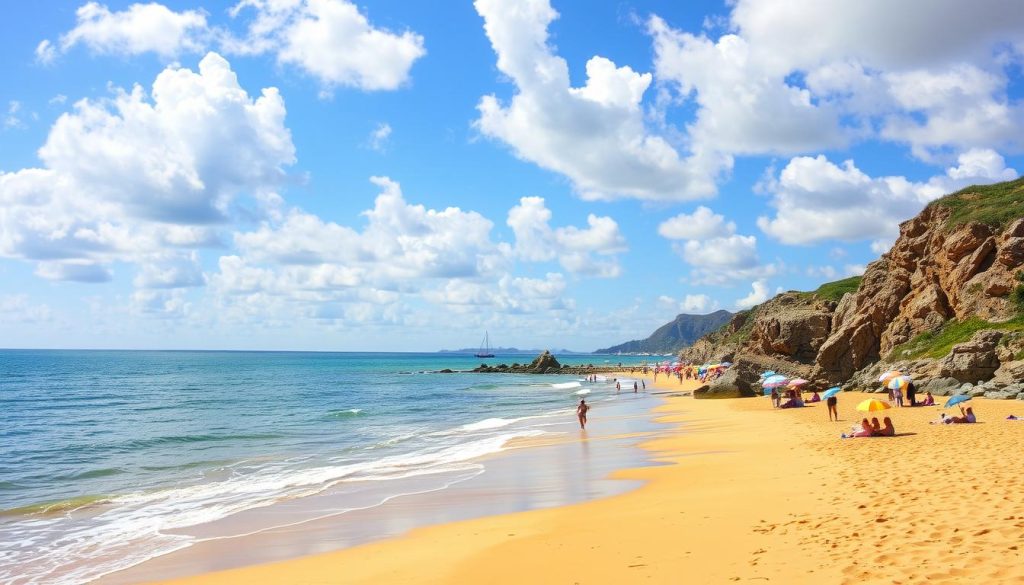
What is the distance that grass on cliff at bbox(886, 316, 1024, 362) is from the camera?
35812 millimetres

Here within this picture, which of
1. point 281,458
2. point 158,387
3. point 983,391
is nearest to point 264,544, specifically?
point 281,458

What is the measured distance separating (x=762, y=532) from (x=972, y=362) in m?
29.2

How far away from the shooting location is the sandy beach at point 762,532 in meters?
7.62

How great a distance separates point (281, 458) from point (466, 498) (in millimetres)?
11191

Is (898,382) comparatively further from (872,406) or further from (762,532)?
(762,532)

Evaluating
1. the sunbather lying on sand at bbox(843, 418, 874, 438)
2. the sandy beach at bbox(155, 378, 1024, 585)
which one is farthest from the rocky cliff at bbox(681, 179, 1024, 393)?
the sandy beach at bbox(155, 378, 1024, 585)

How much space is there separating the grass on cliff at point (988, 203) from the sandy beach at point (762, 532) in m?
30.6

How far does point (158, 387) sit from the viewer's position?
221ft

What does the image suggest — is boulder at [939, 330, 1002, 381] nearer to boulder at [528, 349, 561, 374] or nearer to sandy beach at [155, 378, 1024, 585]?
sandy beach at [155, 378, 1024, 585]

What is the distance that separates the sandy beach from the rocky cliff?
2040 cm

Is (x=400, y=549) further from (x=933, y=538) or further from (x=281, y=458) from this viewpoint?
(x=281, y=458)

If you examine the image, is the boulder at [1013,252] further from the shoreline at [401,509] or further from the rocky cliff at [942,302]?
the shoreline at [401,509]

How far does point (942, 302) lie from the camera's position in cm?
4078

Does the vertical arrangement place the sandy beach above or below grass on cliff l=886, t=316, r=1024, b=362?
below
